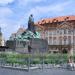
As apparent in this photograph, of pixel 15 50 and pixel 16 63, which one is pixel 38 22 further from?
pixel 16 63

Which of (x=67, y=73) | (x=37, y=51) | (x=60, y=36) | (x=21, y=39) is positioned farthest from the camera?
(x=60, y=36)

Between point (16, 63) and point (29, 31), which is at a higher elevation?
point (29, 31)

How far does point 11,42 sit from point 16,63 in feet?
52.3

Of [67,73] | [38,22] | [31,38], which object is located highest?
[38,22]

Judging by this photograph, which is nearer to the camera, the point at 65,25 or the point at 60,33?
the point at 65,25

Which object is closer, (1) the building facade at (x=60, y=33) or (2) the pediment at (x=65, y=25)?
(1) the building facade at (x=60, y=33)

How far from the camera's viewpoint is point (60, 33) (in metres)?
89.3

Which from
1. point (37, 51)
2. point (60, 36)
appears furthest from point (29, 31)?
point (60, 36)

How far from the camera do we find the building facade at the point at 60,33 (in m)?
86.8

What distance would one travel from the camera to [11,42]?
144 ft

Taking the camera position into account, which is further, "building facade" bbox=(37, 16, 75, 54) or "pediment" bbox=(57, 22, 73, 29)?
"pediment" bbox=(57, 22, 73, 29)

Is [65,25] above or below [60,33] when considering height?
above

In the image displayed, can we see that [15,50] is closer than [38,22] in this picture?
Yes

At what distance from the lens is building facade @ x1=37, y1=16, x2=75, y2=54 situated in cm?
8681
